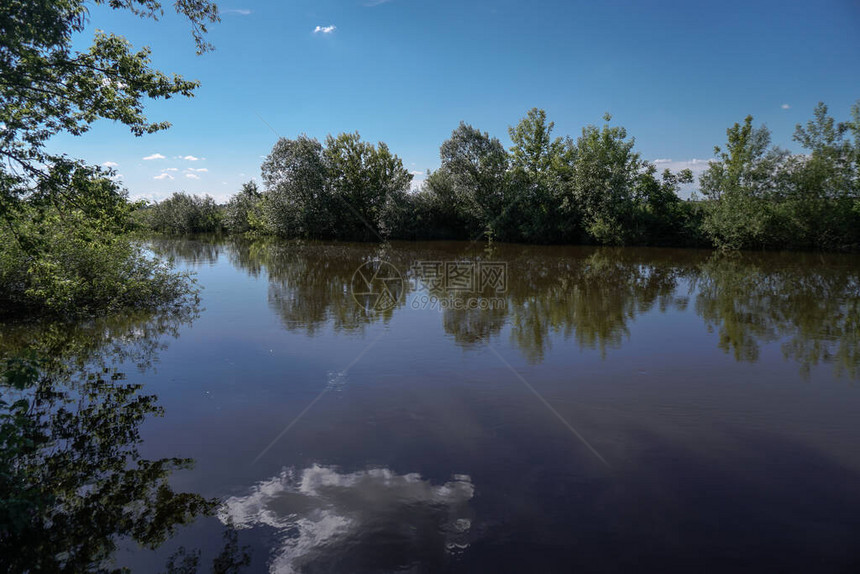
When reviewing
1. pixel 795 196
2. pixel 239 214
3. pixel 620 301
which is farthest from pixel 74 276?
pixel 239 214

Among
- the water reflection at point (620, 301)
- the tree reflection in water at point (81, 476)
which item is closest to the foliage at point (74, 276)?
the tree reflection in water at point (81, 476)

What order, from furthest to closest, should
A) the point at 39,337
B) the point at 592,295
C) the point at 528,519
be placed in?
the point at 592,295 < the point at 39,337 < the point at 528,519

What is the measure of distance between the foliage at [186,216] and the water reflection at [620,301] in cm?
4689

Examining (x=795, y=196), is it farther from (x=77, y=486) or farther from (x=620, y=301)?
(x=77, y=486)

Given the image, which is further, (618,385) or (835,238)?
(835,238)

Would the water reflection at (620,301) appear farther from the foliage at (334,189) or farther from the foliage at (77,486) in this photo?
the foliage at (334,189)

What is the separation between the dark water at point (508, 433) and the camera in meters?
3.85

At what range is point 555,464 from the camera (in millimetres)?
5000

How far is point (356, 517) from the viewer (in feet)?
13.8

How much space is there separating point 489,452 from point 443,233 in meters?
39.2

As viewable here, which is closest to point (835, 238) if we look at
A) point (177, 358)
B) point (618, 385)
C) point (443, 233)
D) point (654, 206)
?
point (654, 206)

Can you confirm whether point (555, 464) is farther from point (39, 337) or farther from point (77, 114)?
point (39, 337)

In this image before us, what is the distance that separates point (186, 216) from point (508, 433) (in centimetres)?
6971

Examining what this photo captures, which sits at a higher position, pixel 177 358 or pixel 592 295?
pixel 592 295
